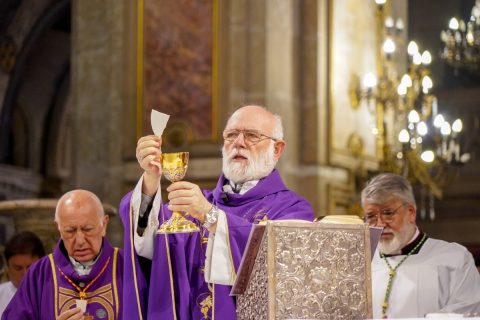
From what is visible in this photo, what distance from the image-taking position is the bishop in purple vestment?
581 centimetres

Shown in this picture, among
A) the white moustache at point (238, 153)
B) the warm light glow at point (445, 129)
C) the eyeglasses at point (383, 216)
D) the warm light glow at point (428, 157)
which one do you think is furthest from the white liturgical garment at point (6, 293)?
the warm light glow at point (445, 129)

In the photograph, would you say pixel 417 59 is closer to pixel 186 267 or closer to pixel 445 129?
pixel 445 129

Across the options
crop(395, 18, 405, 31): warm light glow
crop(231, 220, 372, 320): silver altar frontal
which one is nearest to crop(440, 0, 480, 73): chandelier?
crop(395, 18, 405, 31): warm light glow

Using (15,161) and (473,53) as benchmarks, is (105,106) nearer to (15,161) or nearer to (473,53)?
(473,53)

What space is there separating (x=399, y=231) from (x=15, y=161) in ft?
50.3

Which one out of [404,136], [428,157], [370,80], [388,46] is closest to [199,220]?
[404,136]

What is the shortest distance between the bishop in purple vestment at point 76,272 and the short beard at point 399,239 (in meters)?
1.48

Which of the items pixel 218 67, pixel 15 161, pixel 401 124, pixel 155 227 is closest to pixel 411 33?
pixel 401 124

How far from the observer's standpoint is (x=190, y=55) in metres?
11.1

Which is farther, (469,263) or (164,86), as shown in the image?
(164,86)

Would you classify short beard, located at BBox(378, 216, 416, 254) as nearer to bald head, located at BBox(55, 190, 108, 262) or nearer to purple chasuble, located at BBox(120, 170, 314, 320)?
purple chasuble, located at BBox(120, 170, 314, 320)

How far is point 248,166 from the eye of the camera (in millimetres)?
5172

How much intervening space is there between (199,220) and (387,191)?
4.86ft

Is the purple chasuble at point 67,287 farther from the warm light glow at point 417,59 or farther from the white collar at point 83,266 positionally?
the warm light glow at point 417,59
